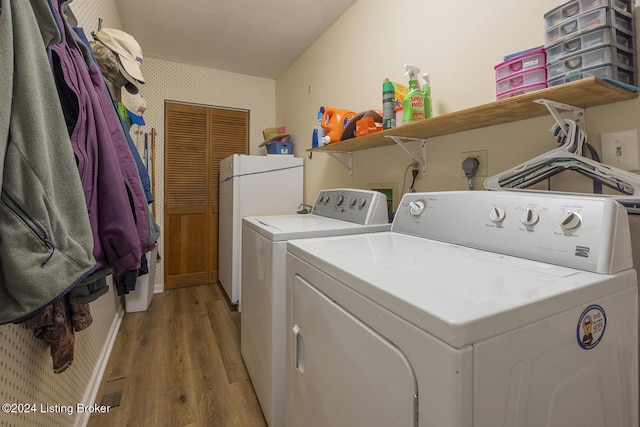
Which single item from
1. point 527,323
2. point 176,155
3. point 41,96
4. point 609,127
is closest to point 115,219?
point 41,96

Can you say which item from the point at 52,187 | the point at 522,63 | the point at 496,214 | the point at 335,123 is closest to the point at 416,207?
the point at 496,214

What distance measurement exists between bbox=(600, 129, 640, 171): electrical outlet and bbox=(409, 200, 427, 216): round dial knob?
1.96 ft

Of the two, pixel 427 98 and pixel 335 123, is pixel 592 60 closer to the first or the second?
pixel 427 98

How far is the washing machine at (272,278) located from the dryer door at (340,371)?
20 centimetres

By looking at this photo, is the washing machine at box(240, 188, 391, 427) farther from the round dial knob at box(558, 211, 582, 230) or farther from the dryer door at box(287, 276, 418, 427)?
the round dial knob at box(558, 211, 582, 230)

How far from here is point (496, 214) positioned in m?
0.96

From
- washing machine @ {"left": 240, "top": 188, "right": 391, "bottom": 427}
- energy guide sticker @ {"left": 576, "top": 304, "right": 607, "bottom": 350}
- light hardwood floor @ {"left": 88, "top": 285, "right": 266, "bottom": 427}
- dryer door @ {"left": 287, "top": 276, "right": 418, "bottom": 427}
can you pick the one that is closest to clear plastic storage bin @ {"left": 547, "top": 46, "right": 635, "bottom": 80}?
energy guide sticker @ {"left": 576, "top": 304, "right": 607, "bottom": 350}

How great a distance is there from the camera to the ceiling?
234cm

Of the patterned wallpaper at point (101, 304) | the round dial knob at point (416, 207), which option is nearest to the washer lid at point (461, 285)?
the round dial knob at point (416, 207)

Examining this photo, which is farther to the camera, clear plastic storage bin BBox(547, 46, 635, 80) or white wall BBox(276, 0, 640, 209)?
white wall BBox(276, 0, 640, 209)

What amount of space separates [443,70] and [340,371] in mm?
1498

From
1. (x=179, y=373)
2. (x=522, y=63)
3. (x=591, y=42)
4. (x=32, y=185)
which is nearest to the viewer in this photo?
(x=32, y=185)

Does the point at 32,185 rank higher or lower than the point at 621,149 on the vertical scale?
lower

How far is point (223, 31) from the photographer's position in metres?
2.70
